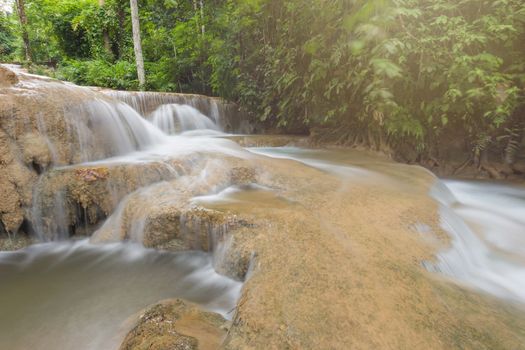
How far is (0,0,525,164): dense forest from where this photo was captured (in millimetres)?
5703

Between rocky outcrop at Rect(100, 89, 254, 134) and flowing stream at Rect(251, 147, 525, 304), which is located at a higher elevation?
rocky outcrop at Rect(100, 89, 254, 134)

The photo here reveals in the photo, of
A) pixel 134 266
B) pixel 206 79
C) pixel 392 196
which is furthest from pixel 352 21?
pixel 206 79

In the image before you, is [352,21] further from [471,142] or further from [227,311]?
[227,311]

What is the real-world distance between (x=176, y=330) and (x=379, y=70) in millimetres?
5729

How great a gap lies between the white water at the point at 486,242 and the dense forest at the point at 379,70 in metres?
1.82

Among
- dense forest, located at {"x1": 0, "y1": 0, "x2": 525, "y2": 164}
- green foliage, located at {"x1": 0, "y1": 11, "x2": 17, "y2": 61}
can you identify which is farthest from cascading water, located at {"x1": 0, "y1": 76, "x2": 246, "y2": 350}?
green foliage, located at {"x1": 0, "y1": 11, "x2": 17, "y2": 61}

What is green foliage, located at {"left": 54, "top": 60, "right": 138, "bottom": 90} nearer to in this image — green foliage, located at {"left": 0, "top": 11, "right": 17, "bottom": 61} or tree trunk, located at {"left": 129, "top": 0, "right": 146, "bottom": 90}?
tree trunk, located at {"left": 129, "top": 0, "right": 146, "bottom": 90}

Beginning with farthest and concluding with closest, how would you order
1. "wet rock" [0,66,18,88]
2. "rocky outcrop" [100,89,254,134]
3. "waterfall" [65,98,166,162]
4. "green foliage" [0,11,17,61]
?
1. "green foliage" [0,11,17,61]
2. "rocky outcrop" [100,89,254,134]
3. "waterfall" [65,98,166,162]
4. "wet rock" [0,66,18,88]

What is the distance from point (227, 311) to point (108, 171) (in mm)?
2589

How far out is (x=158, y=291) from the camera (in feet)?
8.78

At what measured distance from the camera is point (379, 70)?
18.8 ft

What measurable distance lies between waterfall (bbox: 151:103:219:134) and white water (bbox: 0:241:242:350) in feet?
16.9

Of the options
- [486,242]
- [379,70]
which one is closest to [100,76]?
[379,70]

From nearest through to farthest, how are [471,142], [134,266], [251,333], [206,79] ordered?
[251,333] < [134,266] < [471,142] < [206,79]
